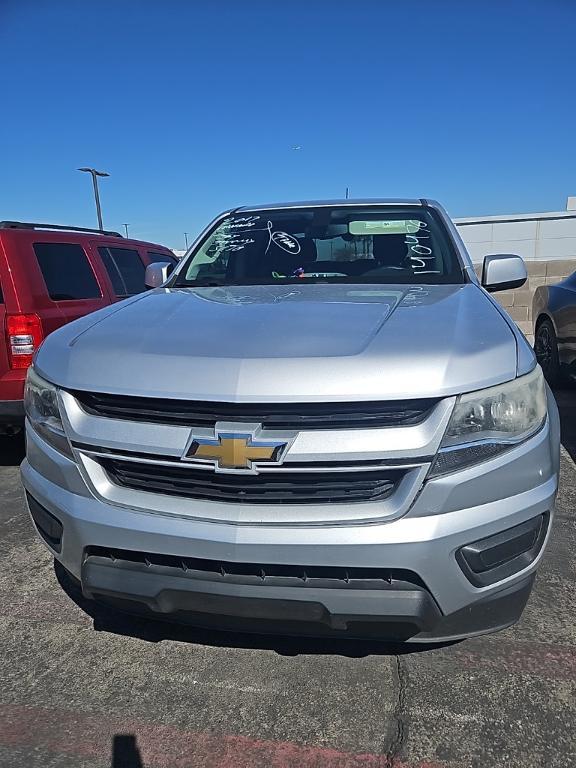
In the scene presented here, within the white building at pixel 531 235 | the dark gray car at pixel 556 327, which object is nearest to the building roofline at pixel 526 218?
the white building at pixel 531 235

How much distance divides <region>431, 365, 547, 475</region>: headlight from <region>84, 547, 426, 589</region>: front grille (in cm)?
32

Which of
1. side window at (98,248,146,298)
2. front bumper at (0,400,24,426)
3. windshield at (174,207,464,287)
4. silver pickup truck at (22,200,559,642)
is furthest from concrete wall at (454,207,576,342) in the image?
silver pickup truck at (22,200,559,642)

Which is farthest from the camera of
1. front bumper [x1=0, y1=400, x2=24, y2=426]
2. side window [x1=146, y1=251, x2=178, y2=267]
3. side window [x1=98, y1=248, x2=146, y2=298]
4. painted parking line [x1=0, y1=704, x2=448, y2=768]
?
side window [x1=146, y1=251, x2=178, y2=267]

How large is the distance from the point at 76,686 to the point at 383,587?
1.27 m

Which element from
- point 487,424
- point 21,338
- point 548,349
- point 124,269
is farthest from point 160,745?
point 548,349

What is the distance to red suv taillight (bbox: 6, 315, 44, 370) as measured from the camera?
4137mm

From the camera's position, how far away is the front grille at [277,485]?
169cm

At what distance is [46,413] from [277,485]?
0.88m

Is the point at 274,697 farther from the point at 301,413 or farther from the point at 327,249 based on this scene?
the point at 327,249

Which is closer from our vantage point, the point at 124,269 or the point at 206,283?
the point at 206,283

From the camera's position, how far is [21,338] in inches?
164

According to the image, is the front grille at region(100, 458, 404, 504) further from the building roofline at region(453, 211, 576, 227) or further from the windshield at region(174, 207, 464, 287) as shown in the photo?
the building roofline at region(453, 211, 576, 227)

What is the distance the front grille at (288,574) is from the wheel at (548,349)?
5.18 meters

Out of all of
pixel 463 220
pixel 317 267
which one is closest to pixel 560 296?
pixel 317 267
